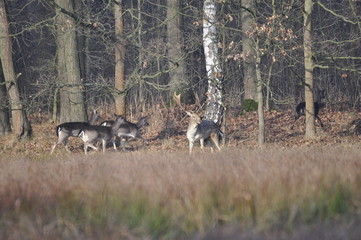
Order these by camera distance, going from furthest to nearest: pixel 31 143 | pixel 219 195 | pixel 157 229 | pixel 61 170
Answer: pixel 31 143 < pixel 61 170 < pixel 219 195 < pixel 157 229

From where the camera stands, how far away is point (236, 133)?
828 inches

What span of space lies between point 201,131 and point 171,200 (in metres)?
9.39

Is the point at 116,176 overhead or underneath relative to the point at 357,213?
overhead

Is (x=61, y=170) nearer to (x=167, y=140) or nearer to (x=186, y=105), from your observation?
(x=167, y=140)

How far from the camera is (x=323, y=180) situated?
7.88 meters

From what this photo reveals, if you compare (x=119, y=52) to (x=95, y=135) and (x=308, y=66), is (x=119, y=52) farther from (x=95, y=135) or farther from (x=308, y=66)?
(x=308, y=66)

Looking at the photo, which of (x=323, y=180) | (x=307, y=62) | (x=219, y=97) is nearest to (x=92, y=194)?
(x=323, y=180)

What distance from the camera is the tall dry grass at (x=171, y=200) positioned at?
6953 millimetres

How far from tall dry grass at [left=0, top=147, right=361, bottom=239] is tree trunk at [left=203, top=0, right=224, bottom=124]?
974cm

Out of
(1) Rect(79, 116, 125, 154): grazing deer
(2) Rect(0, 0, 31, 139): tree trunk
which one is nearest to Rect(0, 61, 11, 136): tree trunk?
(2) Rect(0, 0, 31, 139): tree trunk

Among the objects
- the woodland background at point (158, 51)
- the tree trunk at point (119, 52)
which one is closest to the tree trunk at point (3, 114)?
the woodland background at point (158, 51)

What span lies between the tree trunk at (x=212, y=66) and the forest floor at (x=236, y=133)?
96cm

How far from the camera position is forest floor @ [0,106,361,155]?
18.7 metres

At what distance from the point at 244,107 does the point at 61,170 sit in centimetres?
1739
